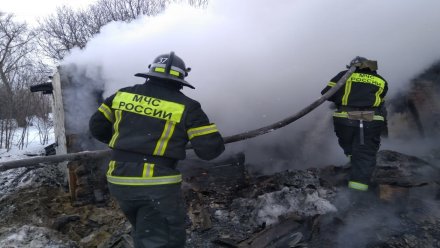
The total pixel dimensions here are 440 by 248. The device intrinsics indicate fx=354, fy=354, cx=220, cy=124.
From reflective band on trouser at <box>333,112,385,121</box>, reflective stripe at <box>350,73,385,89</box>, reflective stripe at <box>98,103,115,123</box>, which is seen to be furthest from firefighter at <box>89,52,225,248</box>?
reflective stripe at <box>350,73,385,89</box>

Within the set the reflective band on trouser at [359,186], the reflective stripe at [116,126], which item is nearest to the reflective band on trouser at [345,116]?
the reflective band on trouser at [359,186]

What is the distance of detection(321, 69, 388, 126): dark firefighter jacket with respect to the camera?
4090mm

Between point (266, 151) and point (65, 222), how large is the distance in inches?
138

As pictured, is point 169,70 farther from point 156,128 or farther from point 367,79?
point 367,79

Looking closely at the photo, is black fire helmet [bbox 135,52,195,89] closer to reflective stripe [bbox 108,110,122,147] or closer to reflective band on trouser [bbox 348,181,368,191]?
reflective stripe [bbox 108,110,122,147]

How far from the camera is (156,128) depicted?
2701 millimetres

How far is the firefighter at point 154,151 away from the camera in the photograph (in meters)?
2.67

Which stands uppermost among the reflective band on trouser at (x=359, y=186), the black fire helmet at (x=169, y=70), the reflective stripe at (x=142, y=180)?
the black fire helmet at (x=169, y=70)

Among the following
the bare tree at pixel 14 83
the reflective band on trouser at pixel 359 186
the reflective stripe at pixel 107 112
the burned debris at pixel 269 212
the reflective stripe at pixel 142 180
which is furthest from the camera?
the bare tree at pixel 14 83

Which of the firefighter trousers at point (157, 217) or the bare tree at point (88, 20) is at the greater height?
A: the bare tree at point (88, 20)

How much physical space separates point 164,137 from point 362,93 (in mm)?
2544

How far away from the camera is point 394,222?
157 inches

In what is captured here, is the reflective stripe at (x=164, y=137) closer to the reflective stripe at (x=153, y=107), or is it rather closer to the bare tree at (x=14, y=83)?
the reflective stripe at (x=153, y=107)

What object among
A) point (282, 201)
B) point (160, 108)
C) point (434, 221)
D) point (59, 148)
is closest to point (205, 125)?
point (160, 108)
